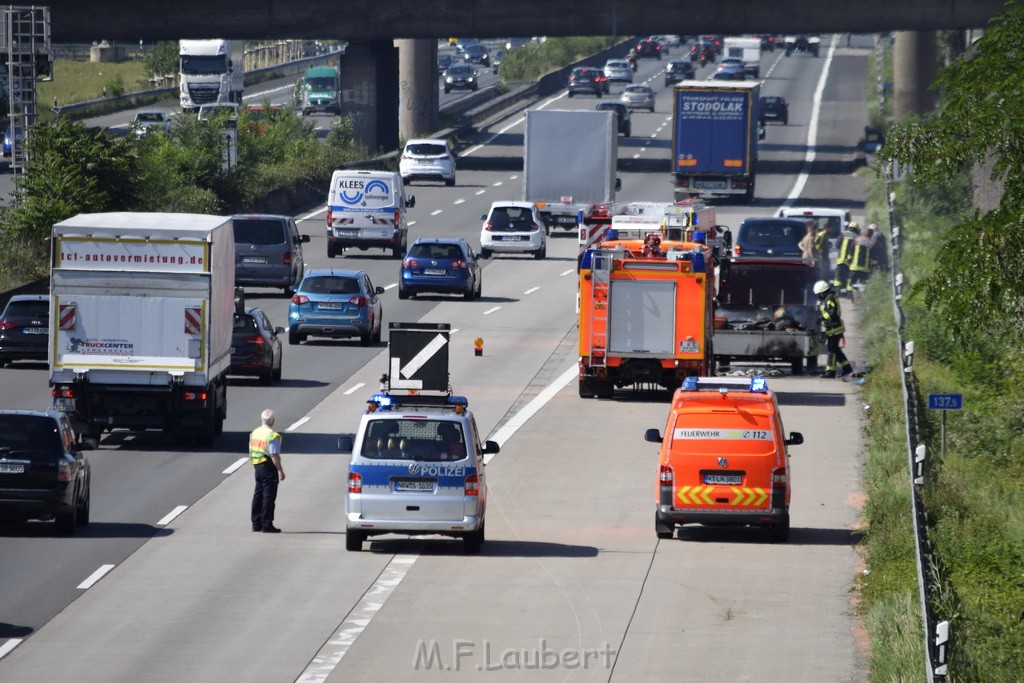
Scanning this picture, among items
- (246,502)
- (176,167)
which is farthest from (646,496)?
(176,167)

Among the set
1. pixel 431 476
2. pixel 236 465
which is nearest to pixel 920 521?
pixel 431 476

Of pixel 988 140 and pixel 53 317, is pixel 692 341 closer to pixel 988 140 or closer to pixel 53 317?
pixel 53 317

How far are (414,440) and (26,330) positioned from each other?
17259mm

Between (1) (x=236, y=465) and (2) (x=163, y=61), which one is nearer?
(1) (x=236, y=465)

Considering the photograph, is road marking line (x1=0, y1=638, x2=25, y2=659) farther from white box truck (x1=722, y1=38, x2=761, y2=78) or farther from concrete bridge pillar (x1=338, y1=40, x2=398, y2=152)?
white box truck (x1=722, y1=38, x2=761, y2=78)

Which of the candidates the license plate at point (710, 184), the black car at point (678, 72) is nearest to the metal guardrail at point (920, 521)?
the license plate at point (710, 184)

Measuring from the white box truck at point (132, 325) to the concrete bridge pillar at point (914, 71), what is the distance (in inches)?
2786

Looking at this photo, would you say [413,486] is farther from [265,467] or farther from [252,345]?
[252,345]

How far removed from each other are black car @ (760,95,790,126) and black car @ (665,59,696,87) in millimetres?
22290

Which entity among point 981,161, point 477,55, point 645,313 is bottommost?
point 645,313

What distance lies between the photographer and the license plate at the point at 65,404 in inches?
1073

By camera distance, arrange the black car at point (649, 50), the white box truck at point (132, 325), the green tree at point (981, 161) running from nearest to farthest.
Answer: the green tree at point (981, 161)
the white box truck at point (132, 325)
the black car at point (649, 50)

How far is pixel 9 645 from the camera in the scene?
17062 millimetres

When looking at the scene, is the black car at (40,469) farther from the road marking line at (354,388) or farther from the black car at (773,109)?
Answer: the black car at (773,109)
